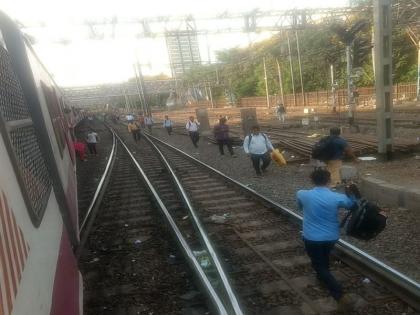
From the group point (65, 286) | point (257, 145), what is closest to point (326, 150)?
point (257, 145)

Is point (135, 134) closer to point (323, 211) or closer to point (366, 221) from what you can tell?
point (323, 211)

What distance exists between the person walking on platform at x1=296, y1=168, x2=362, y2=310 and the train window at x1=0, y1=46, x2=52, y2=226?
2.60 meters

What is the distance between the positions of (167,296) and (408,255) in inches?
128

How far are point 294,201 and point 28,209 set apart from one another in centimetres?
642

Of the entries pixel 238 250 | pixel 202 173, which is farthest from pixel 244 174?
pixel 238 250

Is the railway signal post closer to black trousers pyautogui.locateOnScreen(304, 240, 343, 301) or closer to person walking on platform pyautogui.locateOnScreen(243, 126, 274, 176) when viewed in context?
person walking on platform pyautogui.locateOnScreen(243, 126, 274, 176)

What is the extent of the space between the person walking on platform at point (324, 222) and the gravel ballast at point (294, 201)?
1282 millimetres

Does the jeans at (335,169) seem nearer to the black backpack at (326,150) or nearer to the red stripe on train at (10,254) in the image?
the black backpack at (326,150)

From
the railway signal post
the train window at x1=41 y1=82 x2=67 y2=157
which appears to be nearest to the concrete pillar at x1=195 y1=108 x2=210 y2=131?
the railway signal post

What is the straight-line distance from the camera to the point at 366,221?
3.99 meters

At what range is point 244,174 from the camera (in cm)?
1195

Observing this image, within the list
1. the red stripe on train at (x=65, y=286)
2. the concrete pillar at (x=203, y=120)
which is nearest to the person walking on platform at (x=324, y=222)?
the red stripe on train at (x=65, y=286)

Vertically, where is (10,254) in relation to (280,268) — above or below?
above

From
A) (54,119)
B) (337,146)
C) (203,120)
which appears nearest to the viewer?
(54,119)
